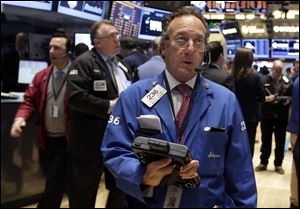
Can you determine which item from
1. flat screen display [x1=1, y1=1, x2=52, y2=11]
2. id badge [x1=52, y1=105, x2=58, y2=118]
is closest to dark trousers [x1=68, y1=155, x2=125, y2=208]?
id badge [x1=52, y1=105, x2=58, y2=118]

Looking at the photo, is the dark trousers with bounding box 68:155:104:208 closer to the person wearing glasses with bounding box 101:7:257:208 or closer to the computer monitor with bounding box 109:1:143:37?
the person wearing glasses with bounding box 101:7:257:208

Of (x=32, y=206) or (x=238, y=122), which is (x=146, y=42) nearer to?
(x=32, y=206)

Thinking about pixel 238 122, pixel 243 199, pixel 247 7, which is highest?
pixel 247 7

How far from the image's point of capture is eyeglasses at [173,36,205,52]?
1.61 metres

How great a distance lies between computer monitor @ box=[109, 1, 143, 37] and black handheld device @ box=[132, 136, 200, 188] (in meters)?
4.73

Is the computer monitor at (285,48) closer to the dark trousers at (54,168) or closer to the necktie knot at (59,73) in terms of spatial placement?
the necktie knot at (59,73)

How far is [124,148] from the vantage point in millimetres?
1590

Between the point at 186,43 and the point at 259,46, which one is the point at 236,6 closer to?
the point at 259,46

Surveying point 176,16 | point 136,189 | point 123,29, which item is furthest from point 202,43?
point 123,29

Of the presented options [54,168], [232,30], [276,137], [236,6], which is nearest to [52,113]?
[54,168]

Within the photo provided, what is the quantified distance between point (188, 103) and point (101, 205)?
10.8 feet

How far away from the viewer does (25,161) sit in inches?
173

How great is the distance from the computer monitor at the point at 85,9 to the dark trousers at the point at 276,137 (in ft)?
9.77

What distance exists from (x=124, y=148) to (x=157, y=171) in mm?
246
